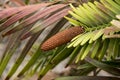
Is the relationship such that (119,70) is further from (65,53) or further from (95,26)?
(95,26)

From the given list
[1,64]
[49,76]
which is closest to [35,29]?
[1,64]

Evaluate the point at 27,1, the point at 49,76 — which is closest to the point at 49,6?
the point at 27,1

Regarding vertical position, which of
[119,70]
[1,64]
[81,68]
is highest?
[1,64]

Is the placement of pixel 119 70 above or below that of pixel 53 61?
below

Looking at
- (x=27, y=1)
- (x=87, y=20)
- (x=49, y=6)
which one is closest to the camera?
(x=87, y=20)

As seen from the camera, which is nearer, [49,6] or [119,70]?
[49,6]

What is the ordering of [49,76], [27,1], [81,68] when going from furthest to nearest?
[49,76] < [81,68] < [27,1]

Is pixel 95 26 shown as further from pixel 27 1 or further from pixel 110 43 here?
pixel 27 1

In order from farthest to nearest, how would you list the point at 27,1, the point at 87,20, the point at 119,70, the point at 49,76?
the point at 49,76
the point at 27,1
the point at 119,70
the point at 87,20

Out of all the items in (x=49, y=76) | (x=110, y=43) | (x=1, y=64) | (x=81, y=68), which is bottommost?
(x=49, y=76)
